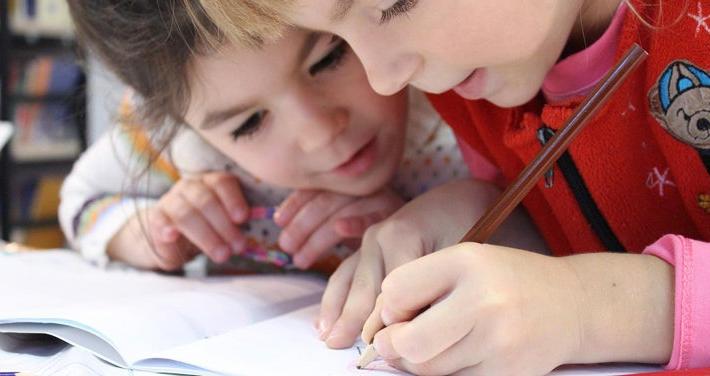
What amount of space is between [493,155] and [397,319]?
0.31 metres

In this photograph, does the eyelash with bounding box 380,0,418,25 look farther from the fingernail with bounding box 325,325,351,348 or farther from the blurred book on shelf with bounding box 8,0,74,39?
the blurred book on shelf with bounding box 8,0,74,39

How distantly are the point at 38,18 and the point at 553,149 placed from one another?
198cm

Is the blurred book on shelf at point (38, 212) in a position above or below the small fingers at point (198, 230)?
below

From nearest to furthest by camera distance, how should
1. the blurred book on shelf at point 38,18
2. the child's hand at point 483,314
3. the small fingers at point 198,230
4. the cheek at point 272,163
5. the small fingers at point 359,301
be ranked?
the child's hand at point 483,314, the small fingers at point 359,301, the cheek at point 272,163, the small fingers at point 198,230, the blurred book on shelf at point 38,18

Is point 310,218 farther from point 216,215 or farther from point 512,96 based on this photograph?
point 512,96

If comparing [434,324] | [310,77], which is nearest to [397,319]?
[434,324]

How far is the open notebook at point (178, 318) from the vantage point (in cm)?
47

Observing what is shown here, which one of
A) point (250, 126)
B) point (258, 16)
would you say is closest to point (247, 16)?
point (258, 16)

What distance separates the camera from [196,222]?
84 cm

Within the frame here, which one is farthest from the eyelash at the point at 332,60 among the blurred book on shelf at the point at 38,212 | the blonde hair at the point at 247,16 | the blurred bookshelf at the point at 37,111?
the blurred book on shelf at the point at 38,212

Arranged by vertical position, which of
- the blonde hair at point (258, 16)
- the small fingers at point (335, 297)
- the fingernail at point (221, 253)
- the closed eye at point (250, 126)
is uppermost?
the blonde hair at point (258, 16)

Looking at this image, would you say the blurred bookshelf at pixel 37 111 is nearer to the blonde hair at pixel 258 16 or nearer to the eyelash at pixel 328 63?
the eyelash at pixel 328 63

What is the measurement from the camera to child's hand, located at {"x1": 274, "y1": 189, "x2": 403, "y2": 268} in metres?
0.77

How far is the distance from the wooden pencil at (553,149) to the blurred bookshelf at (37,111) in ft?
5.91
